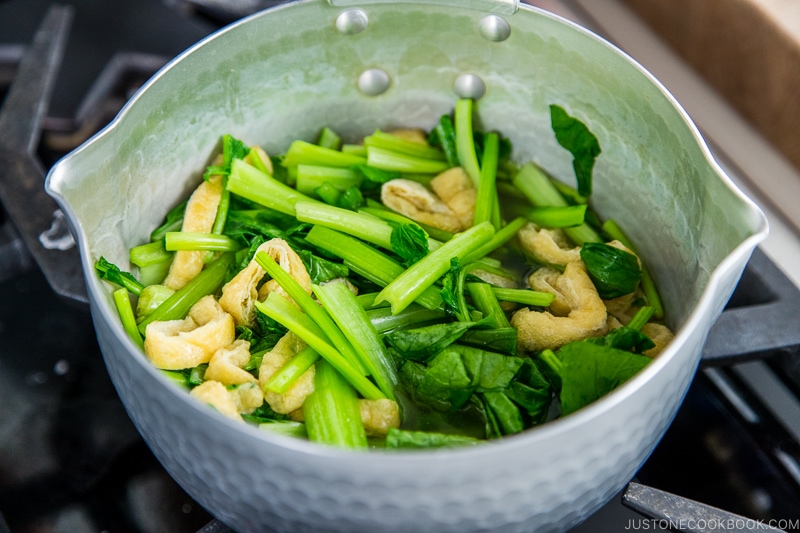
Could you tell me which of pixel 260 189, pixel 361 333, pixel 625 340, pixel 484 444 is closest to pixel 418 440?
pixel 484 444

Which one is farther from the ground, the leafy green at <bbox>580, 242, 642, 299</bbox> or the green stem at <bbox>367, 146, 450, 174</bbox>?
the leafy green at <bbox>580, 242, 642, 299</bbox>

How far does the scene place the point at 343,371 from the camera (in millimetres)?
925

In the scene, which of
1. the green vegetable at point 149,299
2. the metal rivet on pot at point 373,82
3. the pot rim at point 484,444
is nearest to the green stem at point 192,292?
the green vegetable at point 149,299

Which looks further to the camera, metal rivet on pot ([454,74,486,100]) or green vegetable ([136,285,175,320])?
metal rivet on pot ([454,74,486,100])

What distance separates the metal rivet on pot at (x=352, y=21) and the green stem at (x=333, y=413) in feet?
1.74

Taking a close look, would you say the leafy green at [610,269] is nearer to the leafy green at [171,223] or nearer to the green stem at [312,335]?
the green stem at [312,335]

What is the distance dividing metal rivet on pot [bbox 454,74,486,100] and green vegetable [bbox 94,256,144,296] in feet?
1.98

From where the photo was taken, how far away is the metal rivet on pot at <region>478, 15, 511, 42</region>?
111 centimetres

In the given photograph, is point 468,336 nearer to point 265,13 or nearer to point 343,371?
point 343,371

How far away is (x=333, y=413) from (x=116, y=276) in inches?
14.4

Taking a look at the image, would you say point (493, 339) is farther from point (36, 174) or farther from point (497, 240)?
point (36, 174)

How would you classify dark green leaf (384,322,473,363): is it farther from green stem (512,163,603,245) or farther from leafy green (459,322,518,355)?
green stem (512,163,603,245)

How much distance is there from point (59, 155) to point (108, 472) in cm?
70

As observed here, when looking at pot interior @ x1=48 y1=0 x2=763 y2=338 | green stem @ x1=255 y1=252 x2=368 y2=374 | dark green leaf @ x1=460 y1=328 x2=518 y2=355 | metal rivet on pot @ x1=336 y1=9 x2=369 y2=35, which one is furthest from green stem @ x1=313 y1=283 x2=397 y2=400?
metal rivet on pot @ x1=336 y1=9 x2=369 y2=35
